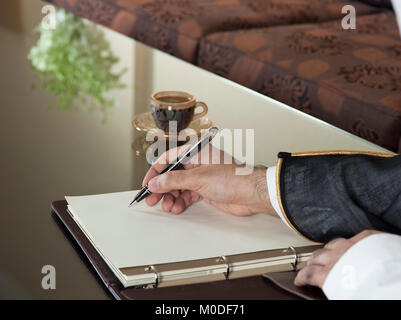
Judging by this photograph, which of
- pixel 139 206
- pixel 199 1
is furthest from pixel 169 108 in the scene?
pixel 199 1

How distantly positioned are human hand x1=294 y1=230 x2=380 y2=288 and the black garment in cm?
5

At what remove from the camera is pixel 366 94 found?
1.50 metres

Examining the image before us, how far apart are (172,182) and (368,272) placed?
0.97 feet

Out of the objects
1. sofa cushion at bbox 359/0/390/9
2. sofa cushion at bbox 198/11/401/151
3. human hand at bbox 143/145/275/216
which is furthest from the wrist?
sofa cushion at bbox 359/0/390/9

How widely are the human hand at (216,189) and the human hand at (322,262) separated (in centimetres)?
14

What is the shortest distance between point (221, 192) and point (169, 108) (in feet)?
0.96

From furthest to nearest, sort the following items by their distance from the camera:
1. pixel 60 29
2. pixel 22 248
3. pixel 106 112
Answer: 1. pixel 60 29
2. pixel 106 112
3. pixel 22 248

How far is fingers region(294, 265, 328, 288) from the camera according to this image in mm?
661

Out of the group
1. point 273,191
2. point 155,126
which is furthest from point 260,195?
point 155,126

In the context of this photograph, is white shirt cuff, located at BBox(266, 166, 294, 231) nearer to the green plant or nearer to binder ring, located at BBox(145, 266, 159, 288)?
binder ring, located at BBox(145, 266, 159, 288)

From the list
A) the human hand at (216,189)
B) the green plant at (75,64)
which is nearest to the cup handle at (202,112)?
the green plant at (75,64)

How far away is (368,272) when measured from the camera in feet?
2.07

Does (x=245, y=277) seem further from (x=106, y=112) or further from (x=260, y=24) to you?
(x=260, y=24)

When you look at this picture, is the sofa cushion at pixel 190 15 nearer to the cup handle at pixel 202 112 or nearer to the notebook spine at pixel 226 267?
the cup handle at pixel 202 112
